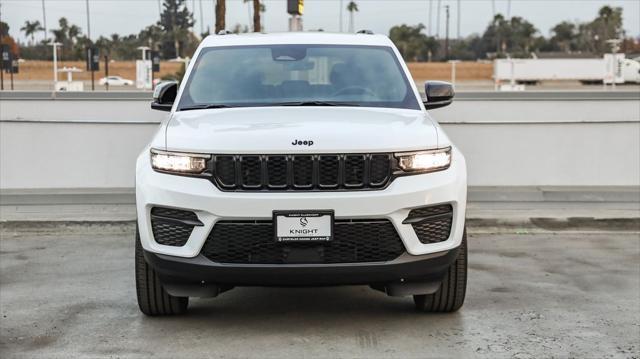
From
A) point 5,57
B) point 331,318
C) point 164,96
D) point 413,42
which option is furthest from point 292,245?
point 413,42

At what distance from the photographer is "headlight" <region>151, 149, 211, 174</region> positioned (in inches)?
215

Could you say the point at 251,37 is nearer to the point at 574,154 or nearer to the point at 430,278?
the point at 430,278

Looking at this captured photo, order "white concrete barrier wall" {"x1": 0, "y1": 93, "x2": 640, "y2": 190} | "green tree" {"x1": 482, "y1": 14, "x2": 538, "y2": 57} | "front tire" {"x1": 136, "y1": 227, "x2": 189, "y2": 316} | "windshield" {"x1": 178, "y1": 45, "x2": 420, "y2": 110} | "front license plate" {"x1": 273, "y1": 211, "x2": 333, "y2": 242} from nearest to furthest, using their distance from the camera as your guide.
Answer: "front license plate" {"x1": 273, "y1": 211, "x2": 333, "y2": 242}
"front tire" {"x1": 136, "y1": 227, "x2": 189, "y2": 316}
"windshield" {"x1": 178, "y1": 45, "x2": 420, "y2": 110}
"white concrete barrier wall" {"x1": 0, "y1": 93, "x2": 640, "y2": 190}
"green tree" {"x1": 482, "y1": 14, "x2": 538, "y2": 57}

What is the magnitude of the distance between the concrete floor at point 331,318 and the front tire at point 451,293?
0.22ft

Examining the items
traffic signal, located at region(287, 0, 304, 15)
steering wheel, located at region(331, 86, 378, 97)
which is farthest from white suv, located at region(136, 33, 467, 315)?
traffic signal, located at region(287, 0, 304, 15)

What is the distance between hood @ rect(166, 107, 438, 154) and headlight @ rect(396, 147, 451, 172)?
0.13ft

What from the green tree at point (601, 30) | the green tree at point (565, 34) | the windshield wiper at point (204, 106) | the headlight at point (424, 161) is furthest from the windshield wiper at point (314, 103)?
the green tree at point (565, 34)

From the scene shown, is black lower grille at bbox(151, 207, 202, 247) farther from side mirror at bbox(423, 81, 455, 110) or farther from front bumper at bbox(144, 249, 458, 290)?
side mirror at bbox(423, 81, 455, 110)

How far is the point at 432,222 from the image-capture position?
5547 millimetres

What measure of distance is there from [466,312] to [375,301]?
0.67 meters

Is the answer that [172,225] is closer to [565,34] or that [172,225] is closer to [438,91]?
[438,91]

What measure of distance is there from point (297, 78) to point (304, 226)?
1630mm

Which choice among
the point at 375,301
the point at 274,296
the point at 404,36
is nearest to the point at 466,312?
the point at 375,301

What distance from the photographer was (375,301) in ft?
21.9
